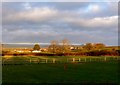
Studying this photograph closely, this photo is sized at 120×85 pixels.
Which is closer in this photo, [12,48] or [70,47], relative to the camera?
[12,48]

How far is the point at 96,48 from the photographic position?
12800cm

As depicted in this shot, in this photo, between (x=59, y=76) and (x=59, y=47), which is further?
(x=59, y=47)

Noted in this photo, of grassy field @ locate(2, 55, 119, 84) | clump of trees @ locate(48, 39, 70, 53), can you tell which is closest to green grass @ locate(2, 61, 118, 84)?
grassy field @ locate(2, 55, 119, 84)

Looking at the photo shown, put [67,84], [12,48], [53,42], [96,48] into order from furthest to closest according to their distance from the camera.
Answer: [53,42] < [96,48] < [12,48] < [67,84]

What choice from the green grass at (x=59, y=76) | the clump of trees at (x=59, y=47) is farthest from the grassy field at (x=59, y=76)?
the clump of trees at (x=59, y=47)

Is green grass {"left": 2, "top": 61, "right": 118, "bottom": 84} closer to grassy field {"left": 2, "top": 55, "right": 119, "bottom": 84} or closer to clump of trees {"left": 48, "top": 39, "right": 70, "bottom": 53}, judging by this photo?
grassy field {"left": 2, "top": 55, "right": 119, "bottom": 84}

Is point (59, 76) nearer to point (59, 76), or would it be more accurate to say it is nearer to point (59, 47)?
point (59, 76)

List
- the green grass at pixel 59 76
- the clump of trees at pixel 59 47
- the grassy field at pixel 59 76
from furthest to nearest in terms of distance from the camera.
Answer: the clump of trees at pixel 59 47 → the green grass at pixel 59 76 → the grassy field at pixel 59 76

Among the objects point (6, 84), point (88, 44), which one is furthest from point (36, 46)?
point (6, 84)

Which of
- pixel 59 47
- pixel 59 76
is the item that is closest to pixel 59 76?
pixel 59 76

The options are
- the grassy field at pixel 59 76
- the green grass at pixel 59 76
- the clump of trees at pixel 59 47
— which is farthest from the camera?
the clump of trees at pixel 59 47

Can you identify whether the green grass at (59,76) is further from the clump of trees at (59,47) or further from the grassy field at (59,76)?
the clump of trees at (59,47)

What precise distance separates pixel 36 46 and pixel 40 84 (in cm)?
10464

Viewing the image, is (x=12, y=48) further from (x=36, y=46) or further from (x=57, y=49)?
(x=57, y=49)
